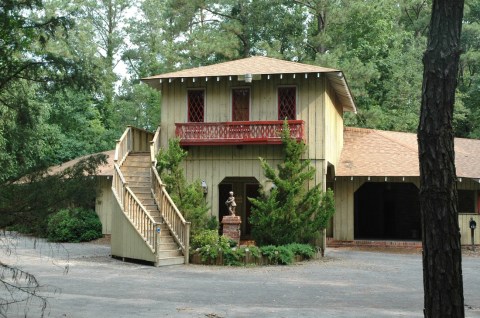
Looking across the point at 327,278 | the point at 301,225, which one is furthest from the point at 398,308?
the point at 301,225

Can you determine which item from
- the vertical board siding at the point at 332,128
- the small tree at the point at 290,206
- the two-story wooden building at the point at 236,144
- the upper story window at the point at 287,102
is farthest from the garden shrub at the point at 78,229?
the vertical board siding at the point at 332,128

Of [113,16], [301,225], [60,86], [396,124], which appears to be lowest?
[301,225]

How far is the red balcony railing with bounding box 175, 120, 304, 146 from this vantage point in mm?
19703

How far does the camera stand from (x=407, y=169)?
22.6 meters

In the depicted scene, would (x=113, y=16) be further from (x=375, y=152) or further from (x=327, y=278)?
(x=327, y=278)

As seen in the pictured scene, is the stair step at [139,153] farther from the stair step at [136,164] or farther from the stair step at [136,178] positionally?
the stair step at [136,178]

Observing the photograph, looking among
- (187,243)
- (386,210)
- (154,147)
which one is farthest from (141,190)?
(386,210)

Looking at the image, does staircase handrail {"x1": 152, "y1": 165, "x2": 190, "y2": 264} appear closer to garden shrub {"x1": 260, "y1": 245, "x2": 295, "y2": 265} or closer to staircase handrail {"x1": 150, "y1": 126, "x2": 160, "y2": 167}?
staircase handrail {"x1": 150, "y1": 126, "x2": 160, "y2": 167}

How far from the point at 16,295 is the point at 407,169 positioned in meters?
16.1

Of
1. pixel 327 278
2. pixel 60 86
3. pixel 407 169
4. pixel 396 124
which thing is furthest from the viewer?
pixel 396 124

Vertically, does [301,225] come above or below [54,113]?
below

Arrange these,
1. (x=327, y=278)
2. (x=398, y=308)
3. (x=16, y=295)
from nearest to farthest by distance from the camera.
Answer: (x=398, y=308), (x=16, y=295), (x=327, y=278)

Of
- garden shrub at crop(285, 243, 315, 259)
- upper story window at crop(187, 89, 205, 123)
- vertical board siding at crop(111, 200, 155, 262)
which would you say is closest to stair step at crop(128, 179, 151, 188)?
vertical board siding at crop(111, 200, 155, 262)

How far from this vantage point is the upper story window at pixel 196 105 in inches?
845
